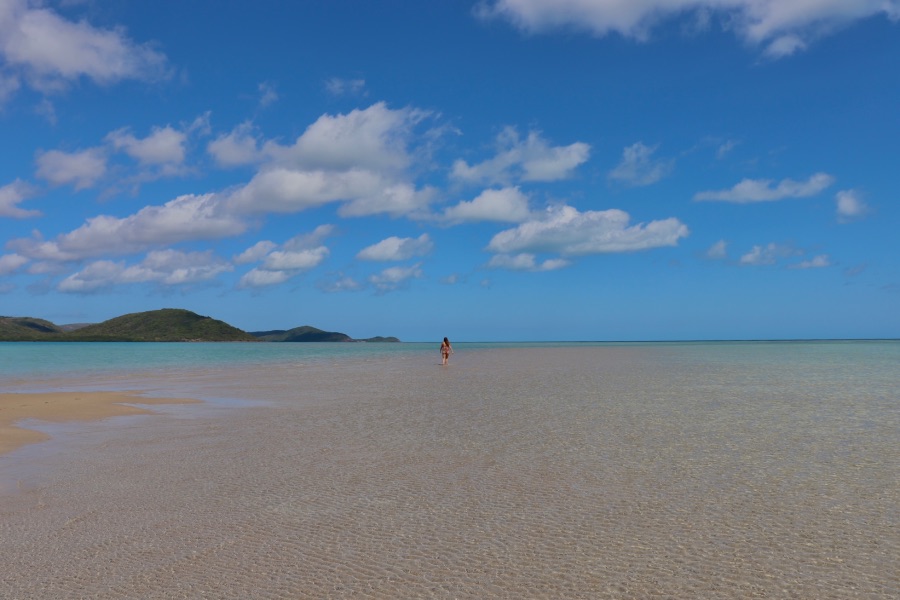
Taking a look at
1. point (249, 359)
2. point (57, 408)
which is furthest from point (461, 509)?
point (249, 359)

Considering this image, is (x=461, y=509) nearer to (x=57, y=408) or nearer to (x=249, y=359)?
(x=57, y=408)

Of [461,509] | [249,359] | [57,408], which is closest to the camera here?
[461,509]

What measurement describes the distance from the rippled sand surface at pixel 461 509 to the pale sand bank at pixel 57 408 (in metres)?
1.10

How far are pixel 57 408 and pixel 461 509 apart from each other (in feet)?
56.9

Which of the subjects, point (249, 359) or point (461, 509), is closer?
point (461, 509)

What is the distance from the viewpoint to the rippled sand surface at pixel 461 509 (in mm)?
5637

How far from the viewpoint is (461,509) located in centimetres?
786

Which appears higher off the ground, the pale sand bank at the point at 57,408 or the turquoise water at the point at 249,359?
the turquoise water at the point at 249,359

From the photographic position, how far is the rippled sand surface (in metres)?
5.64

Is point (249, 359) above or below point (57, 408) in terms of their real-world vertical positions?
above

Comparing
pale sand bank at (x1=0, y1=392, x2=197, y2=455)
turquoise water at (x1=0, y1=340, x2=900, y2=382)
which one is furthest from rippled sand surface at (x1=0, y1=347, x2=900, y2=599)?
turquoise water at (x1=0, y1=340, x2=900, y2=382)

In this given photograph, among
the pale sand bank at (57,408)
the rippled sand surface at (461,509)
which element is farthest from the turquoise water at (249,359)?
the rippled sand surface at (461,509)

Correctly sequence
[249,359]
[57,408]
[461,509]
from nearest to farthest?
[461,509]
[57,408]
[249,359]

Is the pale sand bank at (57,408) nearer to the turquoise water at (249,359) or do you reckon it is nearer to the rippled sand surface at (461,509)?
the rippled sand surface at (461,509)
